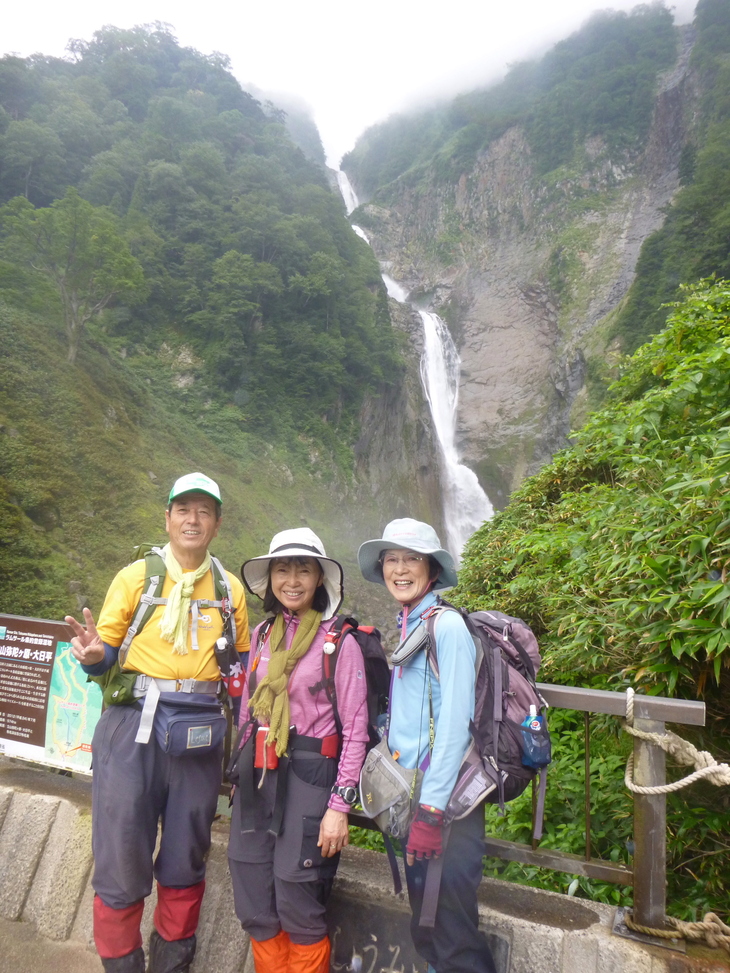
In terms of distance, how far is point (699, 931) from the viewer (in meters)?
1.72

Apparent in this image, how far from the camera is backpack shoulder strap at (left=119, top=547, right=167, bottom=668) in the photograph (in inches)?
82.0

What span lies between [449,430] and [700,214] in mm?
15974

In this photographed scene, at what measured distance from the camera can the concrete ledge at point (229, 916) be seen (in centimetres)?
178

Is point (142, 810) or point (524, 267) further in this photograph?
point (524, 267)

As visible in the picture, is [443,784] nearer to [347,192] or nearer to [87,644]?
[87,644]

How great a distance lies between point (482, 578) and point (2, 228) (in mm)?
20703

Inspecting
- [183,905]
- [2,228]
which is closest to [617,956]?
[183,905]

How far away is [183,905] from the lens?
2.11 m

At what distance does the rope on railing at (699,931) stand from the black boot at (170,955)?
159 centimetres

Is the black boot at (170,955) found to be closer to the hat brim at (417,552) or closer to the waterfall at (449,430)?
the hat brim at (417,552)

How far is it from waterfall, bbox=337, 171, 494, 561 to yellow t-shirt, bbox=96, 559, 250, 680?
995 inches

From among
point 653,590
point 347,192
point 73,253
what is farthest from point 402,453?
point 347,192

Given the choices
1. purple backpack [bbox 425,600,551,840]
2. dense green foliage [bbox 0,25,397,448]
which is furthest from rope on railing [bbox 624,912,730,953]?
dense green foliage [bbox 0,25,397,448]

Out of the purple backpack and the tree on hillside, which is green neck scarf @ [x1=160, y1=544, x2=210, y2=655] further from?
the tree on hillside
